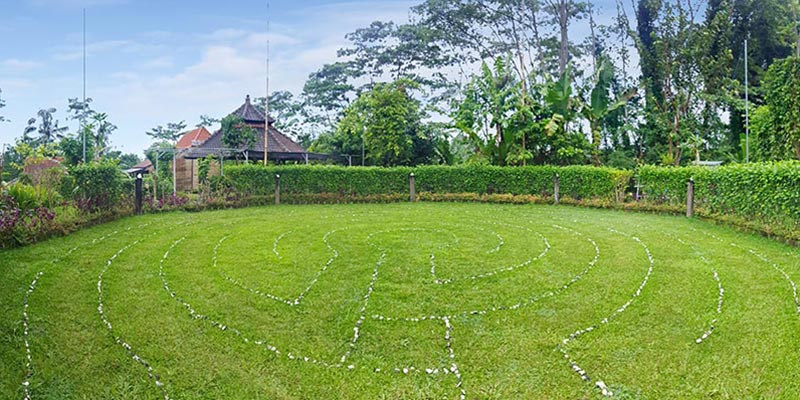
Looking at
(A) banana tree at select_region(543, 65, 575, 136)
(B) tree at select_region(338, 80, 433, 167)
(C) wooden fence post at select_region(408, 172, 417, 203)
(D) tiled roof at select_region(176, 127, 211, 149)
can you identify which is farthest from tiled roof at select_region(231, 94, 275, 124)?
(A) banana tree at select_region(543, 65, 575, 136)

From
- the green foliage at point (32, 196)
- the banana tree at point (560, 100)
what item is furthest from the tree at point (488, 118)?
the green foliage at point (32, 196)

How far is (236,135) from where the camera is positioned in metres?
21.0

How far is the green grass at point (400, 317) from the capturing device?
4.12 m

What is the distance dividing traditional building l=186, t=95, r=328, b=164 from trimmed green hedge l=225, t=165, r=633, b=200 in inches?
198

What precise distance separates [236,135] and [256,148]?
3.44 feet

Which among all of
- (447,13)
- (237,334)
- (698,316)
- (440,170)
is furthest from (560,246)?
(447,13)

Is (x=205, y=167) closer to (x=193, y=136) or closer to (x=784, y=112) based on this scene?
(x=784, y=112)

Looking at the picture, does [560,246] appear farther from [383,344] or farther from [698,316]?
[383,344]

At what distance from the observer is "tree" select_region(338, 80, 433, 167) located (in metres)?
21.3

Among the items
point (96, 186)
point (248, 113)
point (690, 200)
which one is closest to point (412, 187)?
point (690, 200)

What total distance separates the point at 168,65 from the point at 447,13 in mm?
15971

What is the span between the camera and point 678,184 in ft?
42.0

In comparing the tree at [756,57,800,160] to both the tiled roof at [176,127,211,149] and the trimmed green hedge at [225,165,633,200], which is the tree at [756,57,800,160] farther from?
the tiled roof at [176,127,211,149]

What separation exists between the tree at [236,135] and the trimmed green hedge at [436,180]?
5772 millimetres
